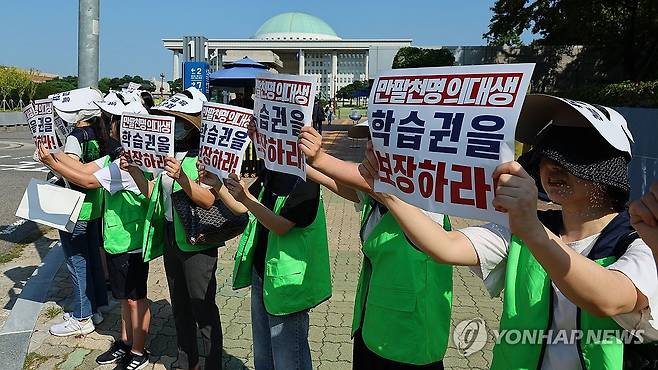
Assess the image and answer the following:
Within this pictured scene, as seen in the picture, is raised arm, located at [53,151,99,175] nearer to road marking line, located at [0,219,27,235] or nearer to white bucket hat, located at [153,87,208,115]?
white bucket hat, located at [153,87,208,115]

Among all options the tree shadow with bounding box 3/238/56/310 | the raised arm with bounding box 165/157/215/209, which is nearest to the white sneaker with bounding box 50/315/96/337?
the tree shadow with bounding box 3/238/56/310

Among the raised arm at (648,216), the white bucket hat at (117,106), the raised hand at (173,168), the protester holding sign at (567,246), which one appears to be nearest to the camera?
the raised arm at (648,216)

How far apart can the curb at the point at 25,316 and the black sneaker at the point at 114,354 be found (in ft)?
1.65

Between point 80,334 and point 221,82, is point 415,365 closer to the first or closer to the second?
point 80,334

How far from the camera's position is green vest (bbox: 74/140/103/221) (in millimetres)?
3916

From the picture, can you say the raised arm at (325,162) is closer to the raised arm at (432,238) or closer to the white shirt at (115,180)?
the raised arm at (432,238)

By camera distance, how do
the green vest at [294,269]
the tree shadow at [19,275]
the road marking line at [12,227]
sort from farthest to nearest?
1. the road marking line at [12,227]
2. the tree shadow at [19,275]
3. the green vest at [294,269]

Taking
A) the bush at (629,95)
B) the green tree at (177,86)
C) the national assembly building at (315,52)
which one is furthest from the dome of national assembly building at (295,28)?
the bush at (629,95)

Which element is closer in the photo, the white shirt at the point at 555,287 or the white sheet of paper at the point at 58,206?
the white shirt at the point at 555,287

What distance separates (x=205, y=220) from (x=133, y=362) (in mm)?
1287

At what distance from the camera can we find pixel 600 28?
1656cm

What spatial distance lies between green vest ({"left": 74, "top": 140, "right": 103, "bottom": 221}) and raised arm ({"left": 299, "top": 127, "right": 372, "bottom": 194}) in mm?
2413

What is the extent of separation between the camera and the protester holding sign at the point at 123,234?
11.5 feet

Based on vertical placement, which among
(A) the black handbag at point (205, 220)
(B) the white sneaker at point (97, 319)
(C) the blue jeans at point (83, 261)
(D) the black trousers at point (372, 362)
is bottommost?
(B) the white sneaker at point (97, 319)
